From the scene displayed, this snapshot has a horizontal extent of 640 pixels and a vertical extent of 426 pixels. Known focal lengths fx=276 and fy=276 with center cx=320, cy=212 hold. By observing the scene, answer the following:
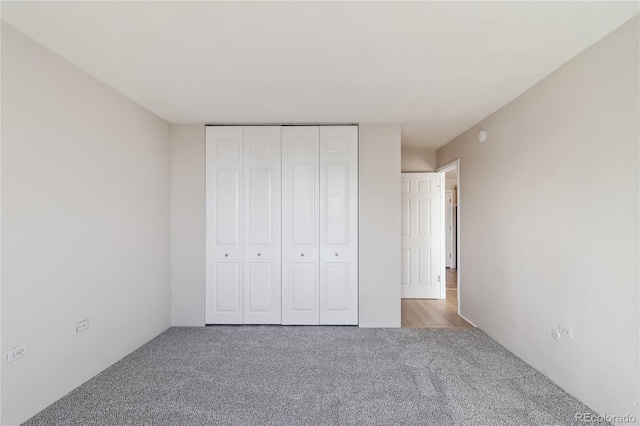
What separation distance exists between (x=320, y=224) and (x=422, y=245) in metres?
2.10

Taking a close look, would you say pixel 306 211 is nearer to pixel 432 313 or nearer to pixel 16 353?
pixel 432 313

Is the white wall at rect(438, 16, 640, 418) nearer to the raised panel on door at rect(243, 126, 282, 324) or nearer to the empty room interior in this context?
the empty room interior

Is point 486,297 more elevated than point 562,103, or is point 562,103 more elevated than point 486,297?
point 562,103

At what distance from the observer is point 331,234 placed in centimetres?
340

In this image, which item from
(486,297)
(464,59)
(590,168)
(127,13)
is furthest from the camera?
(486,297)

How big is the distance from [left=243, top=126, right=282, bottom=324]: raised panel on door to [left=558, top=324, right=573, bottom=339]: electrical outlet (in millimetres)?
2676

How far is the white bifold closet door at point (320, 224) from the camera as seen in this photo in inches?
134

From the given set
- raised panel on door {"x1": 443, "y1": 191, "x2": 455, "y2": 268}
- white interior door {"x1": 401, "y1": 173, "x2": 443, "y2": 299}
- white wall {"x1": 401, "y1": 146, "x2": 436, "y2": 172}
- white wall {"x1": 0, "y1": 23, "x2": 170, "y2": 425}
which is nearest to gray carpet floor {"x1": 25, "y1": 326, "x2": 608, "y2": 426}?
white wall {"x1": 0, "y1": 23, "x2": 170, "y2": 425}

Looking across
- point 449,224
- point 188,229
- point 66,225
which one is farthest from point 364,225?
point 449,224

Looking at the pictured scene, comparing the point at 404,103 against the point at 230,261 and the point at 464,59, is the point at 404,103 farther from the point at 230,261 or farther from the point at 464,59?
the point at 230,261

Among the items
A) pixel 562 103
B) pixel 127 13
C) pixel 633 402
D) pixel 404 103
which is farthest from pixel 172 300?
pixel 562 103

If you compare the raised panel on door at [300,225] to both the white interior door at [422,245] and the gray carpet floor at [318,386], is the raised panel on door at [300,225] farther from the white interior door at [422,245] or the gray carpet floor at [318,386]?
the white interior door at [422,245]

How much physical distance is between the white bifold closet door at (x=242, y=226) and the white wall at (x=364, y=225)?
0.15 meters

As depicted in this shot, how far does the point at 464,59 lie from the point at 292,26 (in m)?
1.26
